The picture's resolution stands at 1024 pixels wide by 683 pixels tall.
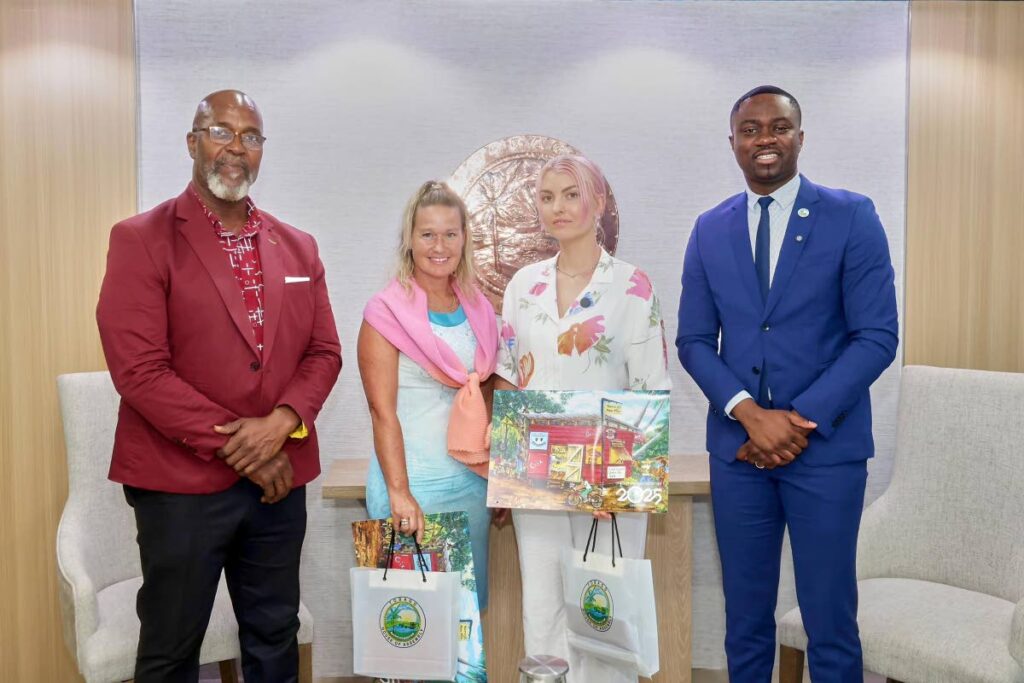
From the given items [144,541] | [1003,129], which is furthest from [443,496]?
[1003,129]

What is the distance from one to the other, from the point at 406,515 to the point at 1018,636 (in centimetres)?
166

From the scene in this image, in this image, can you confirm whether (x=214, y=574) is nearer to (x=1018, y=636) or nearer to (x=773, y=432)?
(x=773, y=432)

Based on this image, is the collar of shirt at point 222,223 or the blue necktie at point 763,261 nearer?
the collar of shirt at point 222,223

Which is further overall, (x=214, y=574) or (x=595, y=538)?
(x=595, y=538)

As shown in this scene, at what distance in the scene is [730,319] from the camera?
8.00ft

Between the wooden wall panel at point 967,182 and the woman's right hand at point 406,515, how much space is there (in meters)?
2.30

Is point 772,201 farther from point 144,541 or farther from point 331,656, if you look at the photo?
point 331,656

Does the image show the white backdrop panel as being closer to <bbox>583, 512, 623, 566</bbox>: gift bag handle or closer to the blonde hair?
the blonde hair

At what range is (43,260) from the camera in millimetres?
3238

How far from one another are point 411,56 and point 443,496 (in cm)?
190

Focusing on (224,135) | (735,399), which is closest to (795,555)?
(735,399)

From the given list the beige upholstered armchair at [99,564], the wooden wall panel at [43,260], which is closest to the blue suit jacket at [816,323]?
the beige upholstered armchair at [99,564]

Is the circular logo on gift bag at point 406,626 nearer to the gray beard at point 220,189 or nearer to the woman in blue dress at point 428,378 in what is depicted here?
the woman in blue dress at point 428,378

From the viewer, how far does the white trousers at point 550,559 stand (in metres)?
2.49
